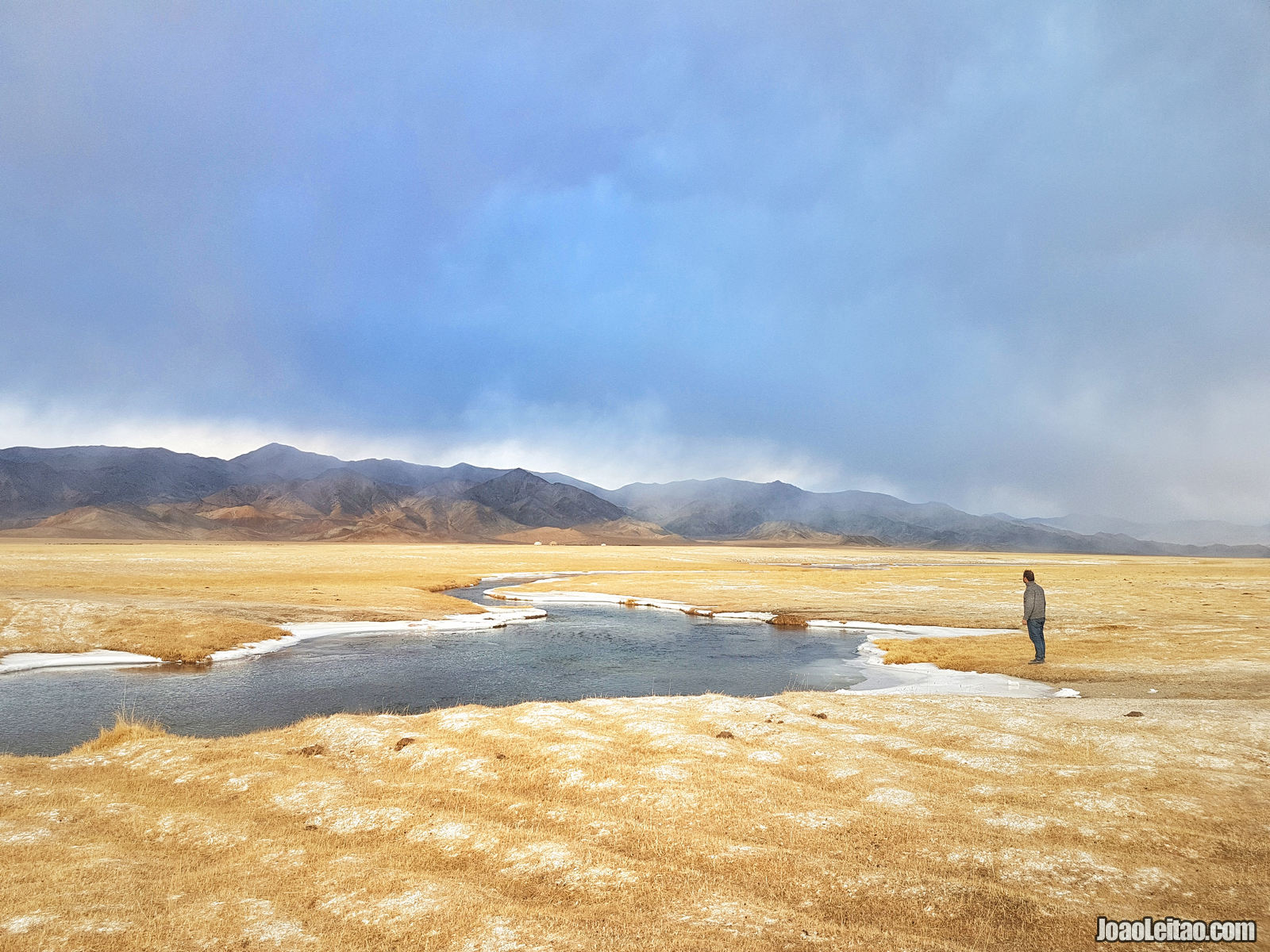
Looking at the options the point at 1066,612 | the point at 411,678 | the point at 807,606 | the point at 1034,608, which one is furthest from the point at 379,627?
the point at 1066,612

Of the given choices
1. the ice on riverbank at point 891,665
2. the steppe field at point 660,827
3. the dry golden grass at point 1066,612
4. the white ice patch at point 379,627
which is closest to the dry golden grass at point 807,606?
the dry golden grass at point 1066,612

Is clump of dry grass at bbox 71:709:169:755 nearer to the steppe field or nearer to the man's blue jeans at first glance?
the steppe field

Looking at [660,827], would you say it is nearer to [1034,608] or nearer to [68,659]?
[1034,608]

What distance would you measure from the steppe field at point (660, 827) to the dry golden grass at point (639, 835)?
0.18ft

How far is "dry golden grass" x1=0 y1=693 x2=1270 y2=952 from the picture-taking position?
8.49 metres

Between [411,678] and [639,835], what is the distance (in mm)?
24501

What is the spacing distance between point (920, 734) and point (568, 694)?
16.1 meters

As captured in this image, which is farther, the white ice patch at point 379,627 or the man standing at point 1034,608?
the white ice patch at point 379,627

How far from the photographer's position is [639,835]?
11344 mm

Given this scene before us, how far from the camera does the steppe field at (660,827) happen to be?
8.52 m

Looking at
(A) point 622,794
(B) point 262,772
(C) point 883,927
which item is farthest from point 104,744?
(C) point 883,927

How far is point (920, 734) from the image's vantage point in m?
17.2

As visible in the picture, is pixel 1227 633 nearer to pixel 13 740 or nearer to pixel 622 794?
pixel 622 794

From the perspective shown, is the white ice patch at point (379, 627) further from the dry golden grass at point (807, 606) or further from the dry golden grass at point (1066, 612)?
the dry golden grass at point (1066, 612)
